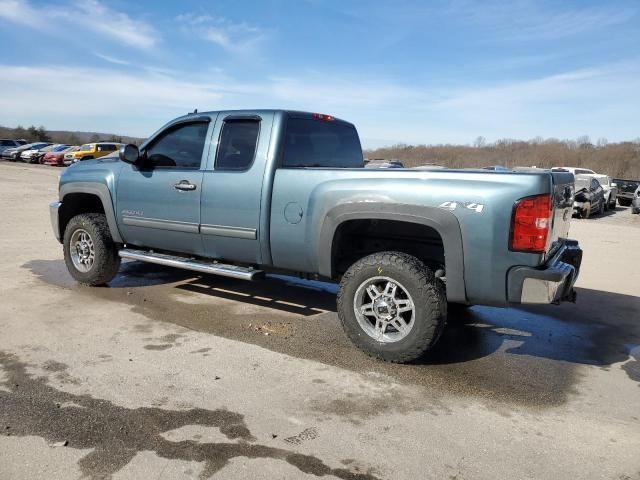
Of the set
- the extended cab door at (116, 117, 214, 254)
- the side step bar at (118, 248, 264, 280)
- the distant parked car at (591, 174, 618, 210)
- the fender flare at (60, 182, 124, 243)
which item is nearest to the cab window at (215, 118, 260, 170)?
the extended cab door at (116, 117, 214, 254)

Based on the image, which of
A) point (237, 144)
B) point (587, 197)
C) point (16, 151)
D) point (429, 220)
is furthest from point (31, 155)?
point (429, 220)

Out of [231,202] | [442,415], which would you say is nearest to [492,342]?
[442,415]

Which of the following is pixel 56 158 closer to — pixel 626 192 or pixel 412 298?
pixel 626 192

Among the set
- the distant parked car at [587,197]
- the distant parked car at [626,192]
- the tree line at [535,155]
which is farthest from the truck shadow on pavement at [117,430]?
the tree line at [535,155]

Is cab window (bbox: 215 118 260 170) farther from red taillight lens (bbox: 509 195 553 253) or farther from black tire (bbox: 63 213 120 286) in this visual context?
red taillight lens (bbox: 509 195 553 253)

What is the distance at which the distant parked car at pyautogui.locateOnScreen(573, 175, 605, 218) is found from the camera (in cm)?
1863

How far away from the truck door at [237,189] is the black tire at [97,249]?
155 cm

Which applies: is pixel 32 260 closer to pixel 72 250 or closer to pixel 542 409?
pixel 72 250

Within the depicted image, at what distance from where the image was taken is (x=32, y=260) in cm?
757

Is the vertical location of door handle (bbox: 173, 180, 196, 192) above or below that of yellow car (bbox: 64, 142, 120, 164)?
below

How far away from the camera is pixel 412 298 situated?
3.99 metres

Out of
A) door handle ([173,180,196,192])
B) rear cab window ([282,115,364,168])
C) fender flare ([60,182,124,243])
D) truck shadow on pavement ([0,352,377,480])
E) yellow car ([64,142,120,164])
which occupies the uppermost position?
yellow car ([64,142,120,164])

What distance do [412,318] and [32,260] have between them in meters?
5.92

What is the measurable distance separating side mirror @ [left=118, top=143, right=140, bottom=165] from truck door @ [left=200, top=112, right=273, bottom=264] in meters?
0.92
